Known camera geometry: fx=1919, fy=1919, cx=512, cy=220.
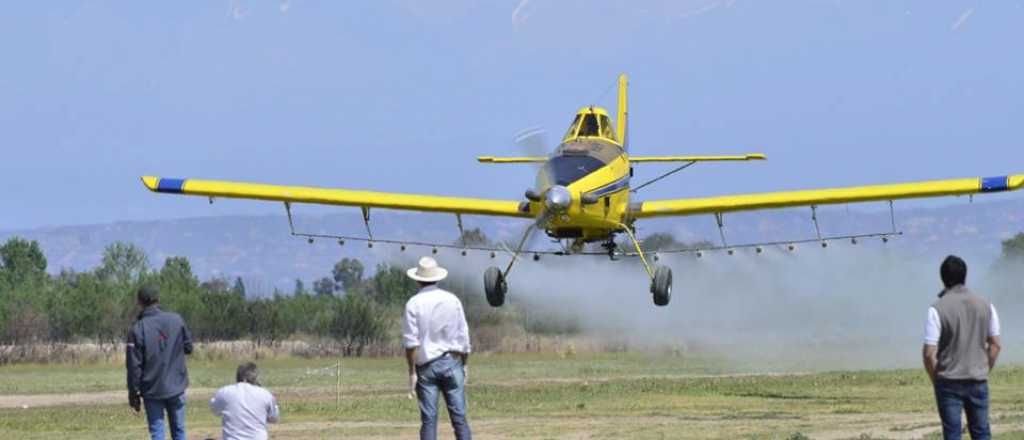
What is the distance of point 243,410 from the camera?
15.7 metres

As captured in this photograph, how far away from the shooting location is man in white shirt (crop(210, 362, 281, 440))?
15.7 m

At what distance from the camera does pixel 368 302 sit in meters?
60.7

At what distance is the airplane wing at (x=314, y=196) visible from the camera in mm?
38562

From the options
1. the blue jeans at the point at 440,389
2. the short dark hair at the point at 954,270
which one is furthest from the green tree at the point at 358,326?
the short dark hair at the point at 954,270

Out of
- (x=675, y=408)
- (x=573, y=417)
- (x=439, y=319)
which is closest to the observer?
(x=439, y=319)

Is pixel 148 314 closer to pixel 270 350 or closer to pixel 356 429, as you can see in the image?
pixel 356 429

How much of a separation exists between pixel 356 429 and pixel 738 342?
94.6 ft

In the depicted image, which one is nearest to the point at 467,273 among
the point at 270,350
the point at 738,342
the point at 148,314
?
the point at 738,342

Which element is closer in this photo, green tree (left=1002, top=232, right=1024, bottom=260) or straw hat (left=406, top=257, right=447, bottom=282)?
straw hat (left=406, top=257, right=447, bottom=282)

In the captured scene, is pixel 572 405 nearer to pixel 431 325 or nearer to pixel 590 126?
pixel 590 126

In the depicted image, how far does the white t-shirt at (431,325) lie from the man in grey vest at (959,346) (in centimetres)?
434

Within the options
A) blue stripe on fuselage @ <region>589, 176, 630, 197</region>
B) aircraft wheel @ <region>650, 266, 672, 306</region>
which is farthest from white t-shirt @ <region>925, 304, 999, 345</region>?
aircraft wheel @ <region>650, 266, 672, 306</region>

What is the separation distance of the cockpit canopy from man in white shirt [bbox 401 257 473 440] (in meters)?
17.4

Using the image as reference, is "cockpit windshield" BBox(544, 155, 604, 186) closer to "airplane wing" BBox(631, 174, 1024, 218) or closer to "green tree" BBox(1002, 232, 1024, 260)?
"airplane wing" BBox(631, 174, 1024, 218)
